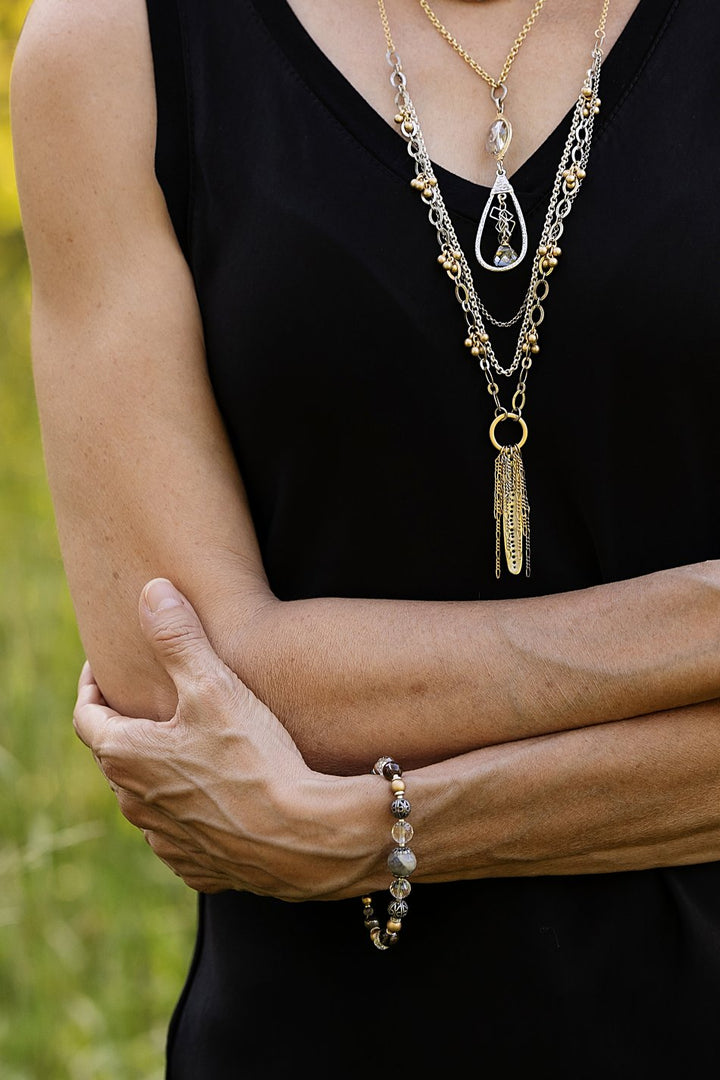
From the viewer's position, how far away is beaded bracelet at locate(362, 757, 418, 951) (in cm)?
159

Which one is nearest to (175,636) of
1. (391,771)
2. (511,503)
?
(391,771)

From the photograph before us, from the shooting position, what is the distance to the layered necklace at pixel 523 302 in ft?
5.37

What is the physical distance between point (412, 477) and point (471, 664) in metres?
0.25

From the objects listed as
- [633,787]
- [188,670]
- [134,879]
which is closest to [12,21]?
[134,879]

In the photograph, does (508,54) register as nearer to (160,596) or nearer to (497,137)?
(497,137)

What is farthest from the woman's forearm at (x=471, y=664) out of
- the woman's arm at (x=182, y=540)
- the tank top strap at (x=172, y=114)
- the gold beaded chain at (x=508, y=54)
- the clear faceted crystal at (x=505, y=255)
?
the gold beaded chain at (x=508, y=54)

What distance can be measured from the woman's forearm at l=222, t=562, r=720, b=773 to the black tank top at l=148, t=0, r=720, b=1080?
76mm

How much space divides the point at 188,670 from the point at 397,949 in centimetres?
47

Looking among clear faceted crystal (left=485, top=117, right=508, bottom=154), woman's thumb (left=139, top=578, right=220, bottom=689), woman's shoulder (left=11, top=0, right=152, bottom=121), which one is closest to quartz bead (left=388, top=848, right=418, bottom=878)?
woman's thumb (left=139, top=578, right=220, bottom=689)

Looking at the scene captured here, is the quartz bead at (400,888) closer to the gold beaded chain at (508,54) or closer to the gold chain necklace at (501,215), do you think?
the gold chain necklace at (501,215)

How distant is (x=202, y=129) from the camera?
66.0 inches

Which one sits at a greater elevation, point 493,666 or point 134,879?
point 493,666

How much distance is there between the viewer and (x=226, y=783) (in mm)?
1612

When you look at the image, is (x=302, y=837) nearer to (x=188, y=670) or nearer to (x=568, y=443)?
(x=188, y=670)
